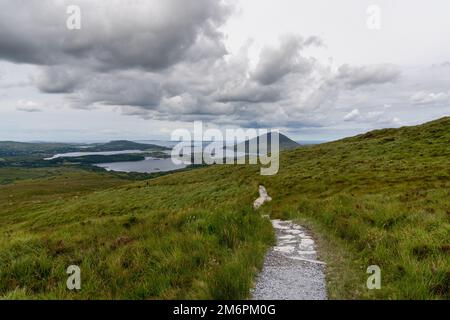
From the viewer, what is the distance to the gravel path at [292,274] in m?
4.98

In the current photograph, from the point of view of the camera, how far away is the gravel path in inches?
196

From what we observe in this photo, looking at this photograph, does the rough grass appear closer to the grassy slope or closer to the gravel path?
the grassy slope

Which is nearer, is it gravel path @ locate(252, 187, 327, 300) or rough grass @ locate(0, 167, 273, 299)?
gravel path @ locate(252, 187, 327, 300)

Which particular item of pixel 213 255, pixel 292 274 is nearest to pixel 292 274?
pixel 292 274

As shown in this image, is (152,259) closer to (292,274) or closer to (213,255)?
(213,255)

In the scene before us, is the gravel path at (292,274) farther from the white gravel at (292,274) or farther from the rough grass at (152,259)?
the rough grass at (152,259)

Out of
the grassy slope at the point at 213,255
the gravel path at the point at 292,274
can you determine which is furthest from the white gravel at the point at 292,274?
the grassy slope at the point at 213,255

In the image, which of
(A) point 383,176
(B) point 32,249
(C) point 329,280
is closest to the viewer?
(C) point 329,280

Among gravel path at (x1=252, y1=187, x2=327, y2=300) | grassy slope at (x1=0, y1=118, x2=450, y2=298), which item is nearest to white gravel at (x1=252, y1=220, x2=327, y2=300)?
gravel path at (x1=252, y1=187, x2=327, y2=300)

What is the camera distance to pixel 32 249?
7.26 metres

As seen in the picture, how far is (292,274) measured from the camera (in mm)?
5910

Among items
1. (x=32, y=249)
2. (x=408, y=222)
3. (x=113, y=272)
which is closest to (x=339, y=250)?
(x=408, y=222)
